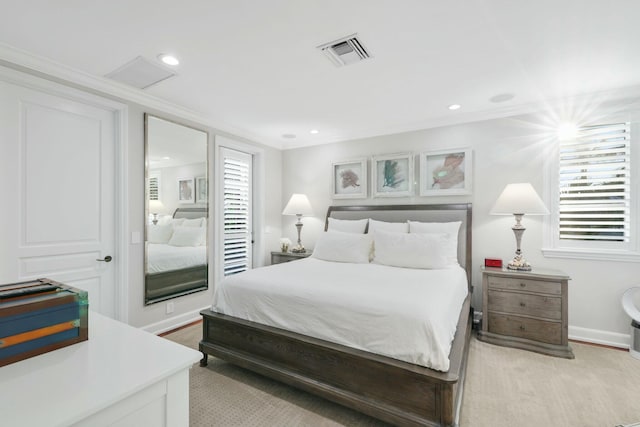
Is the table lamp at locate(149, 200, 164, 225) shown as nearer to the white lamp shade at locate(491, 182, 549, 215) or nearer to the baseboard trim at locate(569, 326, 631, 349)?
the white lamp shade at locate(491, 182, 549, 215)

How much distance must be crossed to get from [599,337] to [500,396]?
5.76 feet

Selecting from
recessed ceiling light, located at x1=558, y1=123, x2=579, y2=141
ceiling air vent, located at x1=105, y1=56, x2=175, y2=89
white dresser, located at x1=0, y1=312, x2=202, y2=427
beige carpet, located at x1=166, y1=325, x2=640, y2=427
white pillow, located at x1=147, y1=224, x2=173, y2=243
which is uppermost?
ceiling air vent, located at x1=105, y1=56, x2=175, y2=89

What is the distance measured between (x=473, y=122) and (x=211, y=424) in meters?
3.94

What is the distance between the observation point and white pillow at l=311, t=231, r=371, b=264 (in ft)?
11.1

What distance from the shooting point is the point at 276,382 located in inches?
94.0

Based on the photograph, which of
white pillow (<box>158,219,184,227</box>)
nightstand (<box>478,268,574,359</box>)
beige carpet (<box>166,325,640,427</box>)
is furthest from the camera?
white pillow (<box>158,219,184,227</box>)

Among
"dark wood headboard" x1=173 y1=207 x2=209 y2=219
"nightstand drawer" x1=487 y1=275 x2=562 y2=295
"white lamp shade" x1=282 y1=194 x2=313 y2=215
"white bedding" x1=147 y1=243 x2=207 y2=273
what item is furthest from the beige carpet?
"white lamp shade" x1=282 y1=194 x2=313 y2=215

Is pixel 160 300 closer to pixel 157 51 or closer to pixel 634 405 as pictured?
pixel 157 51

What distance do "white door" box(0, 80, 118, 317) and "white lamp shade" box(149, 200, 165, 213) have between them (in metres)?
0.35

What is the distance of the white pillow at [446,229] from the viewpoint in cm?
320

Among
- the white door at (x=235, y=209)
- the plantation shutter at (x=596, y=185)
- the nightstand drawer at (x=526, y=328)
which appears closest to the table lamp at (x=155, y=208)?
the white door at (x=235, y=209)

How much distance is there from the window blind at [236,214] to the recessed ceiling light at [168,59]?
5.82 ft

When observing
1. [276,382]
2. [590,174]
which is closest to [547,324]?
[590,174]

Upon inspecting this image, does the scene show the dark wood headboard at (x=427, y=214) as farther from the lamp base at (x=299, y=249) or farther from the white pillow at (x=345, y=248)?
the white pillow at (x=345, y=248)
